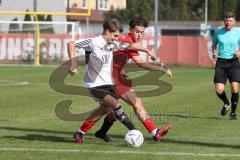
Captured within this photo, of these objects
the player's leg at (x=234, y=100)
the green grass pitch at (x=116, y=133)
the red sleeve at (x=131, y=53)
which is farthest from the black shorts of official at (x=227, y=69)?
the red sleeve at (x=131, y=53)

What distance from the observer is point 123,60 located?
10.4 m

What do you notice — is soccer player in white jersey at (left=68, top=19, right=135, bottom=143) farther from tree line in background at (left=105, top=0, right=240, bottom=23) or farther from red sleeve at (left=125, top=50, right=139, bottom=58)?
tree line in background at (left=105, top=0, right=240, bottom=23)

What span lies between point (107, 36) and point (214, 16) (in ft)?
338

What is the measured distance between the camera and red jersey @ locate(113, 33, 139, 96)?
33.4 ft

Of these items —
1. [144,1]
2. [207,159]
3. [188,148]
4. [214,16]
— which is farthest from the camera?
[214,16]

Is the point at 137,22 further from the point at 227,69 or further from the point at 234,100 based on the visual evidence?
the point at 234,100

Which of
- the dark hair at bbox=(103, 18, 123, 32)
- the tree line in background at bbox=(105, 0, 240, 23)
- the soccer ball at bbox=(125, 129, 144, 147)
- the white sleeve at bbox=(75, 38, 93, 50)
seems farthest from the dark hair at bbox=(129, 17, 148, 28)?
the tree line in background at bbox=(105, 0, 240, 23)

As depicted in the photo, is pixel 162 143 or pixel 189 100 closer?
pixel 162 143

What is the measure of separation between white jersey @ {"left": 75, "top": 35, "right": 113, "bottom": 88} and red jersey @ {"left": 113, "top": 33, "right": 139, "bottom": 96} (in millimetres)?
233

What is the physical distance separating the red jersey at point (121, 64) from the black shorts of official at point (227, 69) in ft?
13.2

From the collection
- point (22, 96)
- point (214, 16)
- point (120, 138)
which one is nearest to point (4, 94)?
point (22, 96)

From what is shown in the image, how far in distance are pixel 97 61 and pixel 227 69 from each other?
480 centimetres

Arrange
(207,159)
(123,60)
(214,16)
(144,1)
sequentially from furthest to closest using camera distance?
1. (214,16)
2. (144,1)
3. (123,60)
4. (207,159)

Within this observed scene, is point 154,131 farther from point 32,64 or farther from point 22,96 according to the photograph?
point 32,64
